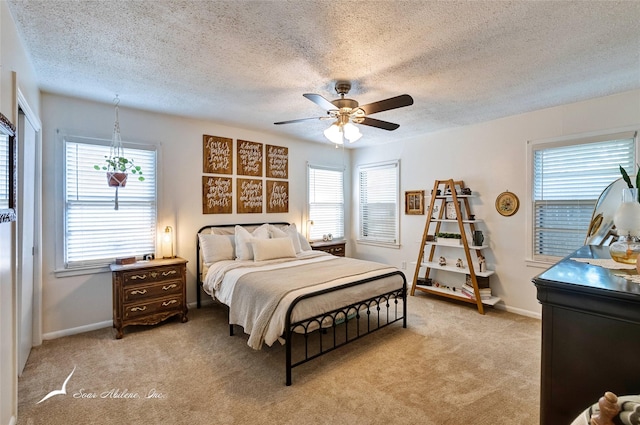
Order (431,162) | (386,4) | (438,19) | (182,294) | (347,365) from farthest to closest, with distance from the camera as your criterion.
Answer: (431,162) → (182,294) → (347,365) → (438,19) → (386,4)

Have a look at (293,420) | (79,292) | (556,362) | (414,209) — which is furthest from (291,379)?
(414,209)

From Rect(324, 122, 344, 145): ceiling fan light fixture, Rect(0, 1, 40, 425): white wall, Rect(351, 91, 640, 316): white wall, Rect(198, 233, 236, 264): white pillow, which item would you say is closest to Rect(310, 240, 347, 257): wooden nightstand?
Rect(351, 91, 640, 316): white wall

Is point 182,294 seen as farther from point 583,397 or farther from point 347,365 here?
point 583,397

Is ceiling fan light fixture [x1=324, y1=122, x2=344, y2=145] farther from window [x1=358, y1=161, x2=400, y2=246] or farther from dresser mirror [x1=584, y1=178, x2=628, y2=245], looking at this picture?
window [x1=358, y1=161, x2=400, y2=246]

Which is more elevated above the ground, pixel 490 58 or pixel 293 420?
pixel 490 58

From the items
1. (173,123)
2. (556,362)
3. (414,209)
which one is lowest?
(556,362)

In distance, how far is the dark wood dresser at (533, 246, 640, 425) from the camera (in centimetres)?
109

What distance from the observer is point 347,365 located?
8.66 feet

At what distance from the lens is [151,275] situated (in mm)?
3395

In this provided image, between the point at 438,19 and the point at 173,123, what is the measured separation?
3.45 metres

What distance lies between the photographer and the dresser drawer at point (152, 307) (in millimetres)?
3252

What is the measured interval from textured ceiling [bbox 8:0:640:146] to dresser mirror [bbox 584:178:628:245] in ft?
3.45

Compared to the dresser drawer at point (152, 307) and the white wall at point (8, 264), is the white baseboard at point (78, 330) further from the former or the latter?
the white wall at point (8, 264)

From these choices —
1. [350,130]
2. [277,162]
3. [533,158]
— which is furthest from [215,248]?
[533,158]
